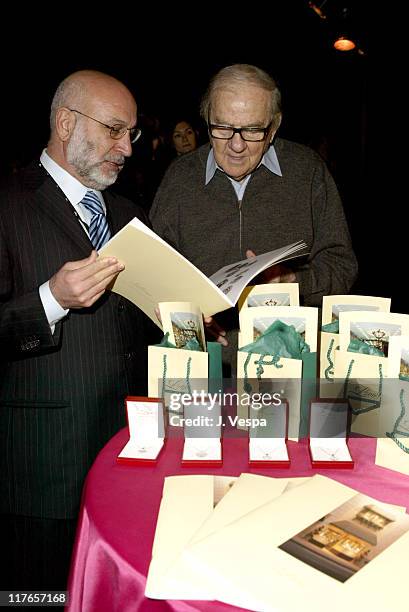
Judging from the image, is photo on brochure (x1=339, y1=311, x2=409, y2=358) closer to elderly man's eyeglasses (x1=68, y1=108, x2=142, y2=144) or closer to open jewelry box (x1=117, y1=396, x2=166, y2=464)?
open jewelry box (x1=117, y1=396, x2=166, y2=464)

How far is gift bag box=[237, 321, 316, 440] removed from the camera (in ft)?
4.29

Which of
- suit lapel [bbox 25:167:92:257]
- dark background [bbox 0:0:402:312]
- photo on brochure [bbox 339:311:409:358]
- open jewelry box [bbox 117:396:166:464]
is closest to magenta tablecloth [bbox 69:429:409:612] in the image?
open jewelry box [bbox 117:396:166:464]

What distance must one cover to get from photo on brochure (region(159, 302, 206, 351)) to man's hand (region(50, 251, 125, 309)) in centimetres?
19

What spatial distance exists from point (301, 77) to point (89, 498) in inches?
355

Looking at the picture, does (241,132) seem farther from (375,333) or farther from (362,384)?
(362,384)

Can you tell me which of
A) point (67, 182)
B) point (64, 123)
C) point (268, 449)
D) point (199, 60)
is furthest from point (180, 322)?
point (199, 60)

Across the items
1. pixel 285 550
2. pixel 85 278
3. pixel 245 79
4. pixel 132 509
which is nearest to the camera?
pixel 285 550

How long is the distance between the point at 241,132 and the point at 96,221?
62 centimetres

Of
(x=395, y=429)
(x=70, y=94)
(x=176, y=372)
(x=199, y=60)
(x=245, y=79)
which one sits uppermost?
(x=199, y=60)

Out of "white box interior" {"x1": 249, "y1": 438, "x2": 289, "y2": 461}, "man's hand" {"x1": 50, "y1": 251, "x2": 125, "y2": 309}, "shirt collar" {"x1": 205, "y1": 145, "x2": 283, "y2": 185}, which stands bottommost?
"white box interior" {"x1": 249, "y1": 438, "x2": 289, "y2": 461}

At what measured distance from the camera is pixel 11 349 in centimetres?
167

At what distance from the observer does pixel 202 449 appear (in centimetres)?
131

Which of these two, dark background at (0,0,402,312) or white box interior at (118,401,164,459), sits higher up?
dark background at (0,0,402,312)

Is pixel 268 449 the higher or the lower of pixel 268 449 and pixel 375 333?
the lower
